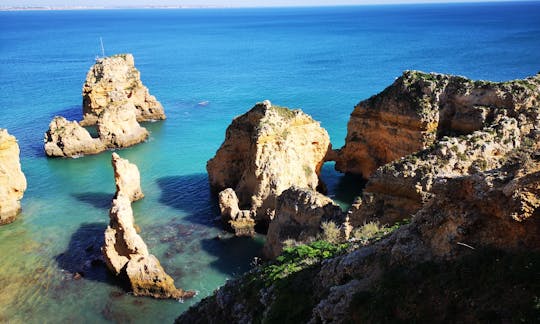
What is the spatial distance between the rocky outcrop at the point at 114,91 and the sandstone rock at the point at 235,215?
25.5 meters

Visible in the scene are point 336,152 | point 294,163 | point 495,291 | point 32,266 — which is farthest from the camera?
point 336,152

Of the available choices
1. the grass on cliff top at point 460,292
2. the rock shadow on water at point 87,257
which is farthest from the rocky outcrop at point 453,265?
the rock shadow on water at point 87,257

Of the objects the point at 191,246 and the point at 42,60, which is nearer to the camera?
the point at 191,246

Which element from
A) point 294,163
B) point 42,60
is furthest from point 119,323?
point 42,60

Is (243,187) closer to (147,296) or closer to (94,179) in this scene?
(147,296)

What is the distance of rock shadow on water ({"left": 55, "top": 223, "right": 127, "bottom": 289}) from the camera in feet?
79.2

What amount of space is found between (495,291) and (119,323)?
685 inches

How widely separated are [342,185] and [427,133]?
8.21 m

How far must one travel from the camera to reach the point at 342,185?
34656 millimetres

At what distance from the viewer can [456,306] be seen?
334 inches

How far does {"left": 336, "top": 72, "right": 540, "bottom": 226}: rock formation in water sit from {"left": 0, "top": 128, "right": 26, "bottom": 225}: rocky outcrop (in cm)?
2369

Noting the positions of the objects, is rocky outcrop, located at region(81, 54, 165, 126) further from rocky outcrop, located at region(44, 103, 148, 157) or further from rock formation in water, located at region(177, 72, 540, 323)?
rock formation in water, located at region(177, 72, 540, 323)

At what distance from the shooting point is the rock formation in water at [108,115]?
44469 millimetres

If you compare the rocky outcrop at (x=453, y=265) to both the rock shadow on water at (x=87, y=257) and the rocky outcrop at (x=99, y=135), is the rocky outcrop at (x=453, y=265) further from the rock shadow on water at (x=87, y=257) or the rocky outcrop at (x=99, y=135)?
the rocky outcrop at (x=99, y=135)
